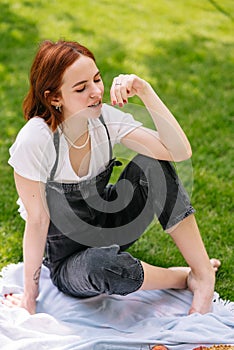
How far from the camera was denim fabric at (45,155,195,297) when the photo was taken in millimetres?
2184

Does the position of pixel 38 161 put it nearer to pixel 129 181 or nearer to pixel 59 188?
pixel 59 188

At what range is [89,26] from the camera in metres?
4.81

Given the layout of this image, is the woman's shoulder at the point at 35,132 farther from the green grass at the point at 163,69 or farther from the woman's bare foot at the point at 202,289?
the woman's bare foot at the point at 202,289

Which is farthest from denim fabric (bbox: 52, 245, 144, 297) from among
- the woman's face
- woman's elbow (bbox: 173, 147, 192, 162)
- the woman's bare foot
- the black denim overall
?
the woman's face

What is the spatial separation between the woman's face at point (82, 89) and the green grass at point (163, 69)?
0.81ft

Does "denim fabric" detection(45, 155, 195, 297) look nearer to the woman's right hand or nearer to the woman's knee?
the woman's knee

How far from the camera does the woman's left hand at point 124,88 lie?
82.0 inches

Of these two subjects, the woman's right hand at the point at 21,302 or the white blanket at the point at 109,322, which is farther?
the woman's right hand at the point at 21,302

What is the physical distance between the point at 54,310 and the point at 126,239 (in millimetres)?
376

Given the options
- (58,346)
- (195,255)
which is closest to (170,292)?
(195,255)

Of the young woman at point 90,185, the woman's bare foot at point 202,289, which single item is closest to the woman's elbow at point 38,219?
the young woman at point 90,185

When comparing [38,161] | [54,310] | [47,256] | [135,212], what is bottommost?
[54,310]

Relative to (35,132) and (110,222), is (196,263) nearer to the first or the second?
(110,222)

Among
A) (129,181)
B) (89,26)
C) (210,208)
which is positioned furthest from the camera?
(89,26)
